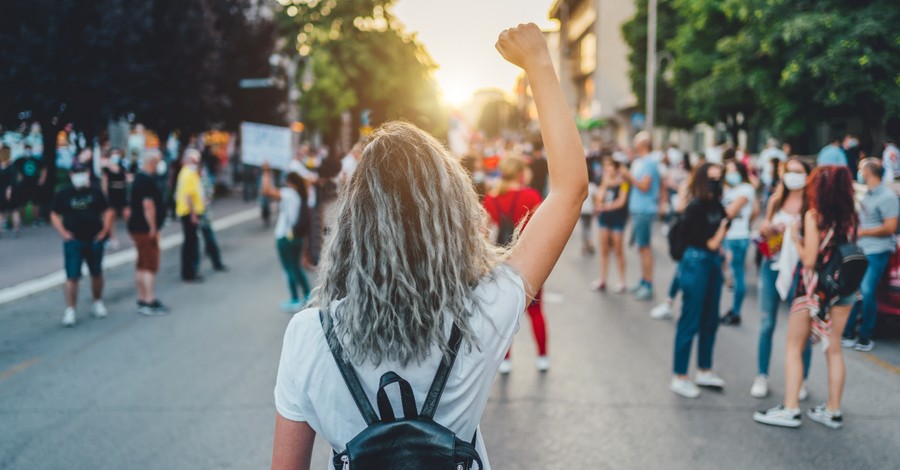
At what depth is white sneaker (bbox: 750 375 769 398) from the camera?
5.58 meters

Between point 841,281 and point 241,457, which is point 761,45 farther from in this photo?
point 241,457

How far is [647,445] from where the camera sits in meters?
4.59

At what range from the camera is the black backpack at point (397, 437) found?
1.47 metres

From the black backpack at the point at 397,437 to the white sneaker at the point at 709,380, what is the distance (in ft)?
15.6

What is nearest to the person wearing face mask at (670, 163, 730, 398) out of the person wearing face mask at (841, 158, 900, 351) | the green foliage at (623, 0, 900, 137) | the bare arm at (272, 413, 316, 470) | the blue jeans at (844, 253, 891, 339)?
the person wearing face mask at (841, 158, 900, 351)

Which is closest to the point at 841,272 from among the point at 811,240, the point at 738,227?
the point at 811,240

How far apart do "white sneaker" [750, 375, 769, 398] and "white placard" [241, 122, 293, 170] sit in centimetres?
1245

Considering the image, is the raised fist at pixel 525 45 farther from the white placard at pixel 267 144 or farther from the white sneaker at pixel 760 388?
the white placard at pixel 267 144

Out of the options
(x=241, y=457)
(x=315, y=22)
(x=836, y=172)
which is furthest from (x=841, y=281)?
(x=315, y=22)

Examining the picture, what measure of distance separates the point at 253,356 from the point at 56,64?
8200 mm

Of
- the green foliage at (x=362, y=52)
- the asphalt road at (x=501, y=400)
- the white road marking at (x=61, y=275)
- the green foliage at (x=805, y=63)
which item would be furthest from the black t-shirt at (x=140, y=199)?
the green foliage at (x=362, y=52)

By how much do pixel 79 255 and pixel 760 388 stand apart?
7118 mm

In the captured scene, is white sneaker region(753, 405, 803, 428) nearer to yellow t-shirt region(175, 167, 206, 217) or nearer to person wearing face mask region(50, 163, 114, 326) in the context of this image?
person wearing face mask region(50, 163, 114, 326)

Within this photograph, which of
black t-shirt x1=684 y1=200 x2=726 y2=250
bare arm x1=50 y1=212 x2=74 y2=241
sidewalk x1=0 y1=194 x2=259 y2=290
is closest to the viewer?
black t-shirt x1=684 y1=200 x2=726 y2=250
